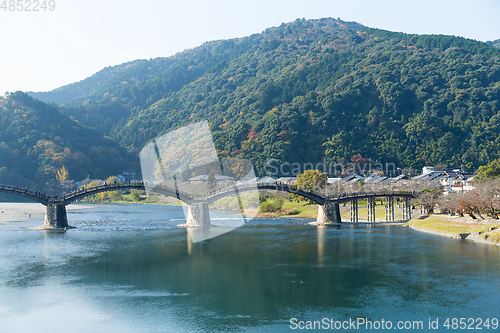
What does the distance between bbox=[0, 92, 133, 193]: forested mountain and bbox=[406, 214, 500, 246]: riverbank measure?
284ft

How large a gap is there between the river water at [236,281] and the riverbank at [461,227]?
134 centimetres

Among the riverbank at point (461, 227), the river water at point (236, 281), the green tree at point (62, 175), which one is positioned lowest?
the river water at point (236, 281)

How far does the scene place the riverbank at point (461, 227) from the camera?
121 feet

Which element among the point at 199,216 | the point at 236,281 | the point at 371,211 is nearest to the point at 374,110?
the point at 371,211

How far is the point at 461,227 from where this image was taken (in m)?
41.5

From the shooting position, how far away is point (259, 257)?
110 feet

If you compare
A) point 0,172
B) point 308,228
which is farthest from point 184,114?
point 308,228

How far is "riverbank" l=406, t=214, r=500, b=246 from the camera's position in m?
36.8

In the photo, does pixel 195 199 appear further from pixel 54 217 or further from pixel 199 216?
pixel 54 217

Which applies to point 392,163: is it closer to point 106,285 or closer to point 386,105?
point 386,105

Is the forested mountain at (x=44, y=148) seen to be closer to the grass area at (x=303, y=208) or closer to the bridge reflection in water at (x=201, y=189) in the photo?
the bridge reflection in water at (x=201, y=189)

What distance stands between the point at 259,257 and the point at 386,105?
9140cm

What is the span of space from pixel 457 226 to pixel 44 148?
9881cm

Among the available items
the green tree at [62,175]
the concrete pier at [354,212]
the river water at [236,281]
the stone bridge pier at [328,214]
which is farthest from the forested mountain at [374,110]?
the river water at [236,281]
